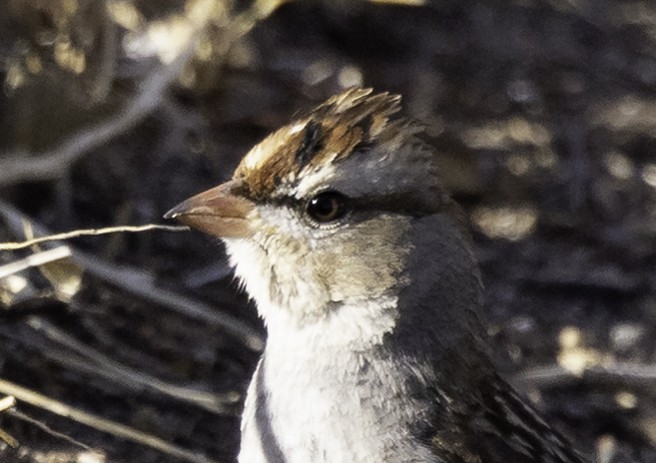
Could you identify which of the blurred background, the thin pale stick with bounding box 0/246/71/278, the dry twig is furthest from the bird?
the dry twig

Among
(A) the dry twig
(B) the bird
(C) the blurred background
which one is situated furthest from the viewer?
(A) the dry twig

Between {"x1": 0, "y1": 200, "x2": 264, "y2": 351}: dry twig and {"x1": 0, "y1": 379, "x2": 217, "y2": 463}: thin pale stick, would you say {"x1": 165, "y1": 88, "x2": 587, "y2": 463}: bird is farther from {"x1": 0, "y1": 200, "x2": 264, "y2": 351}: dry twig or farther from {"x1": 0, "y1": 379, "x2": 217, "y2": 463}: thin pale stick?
{"x1": 0, "y1": 200, "x2": 264, "y2": 351}: dry twig

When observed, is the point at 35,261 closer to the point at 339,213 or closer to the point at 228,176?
the point at 339,213

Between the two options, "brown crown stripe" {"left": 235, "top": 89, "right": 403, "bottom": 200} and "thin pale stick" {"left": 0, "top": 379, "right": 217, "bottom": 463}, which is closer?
"brown crown stripe" {"left": 235, "top": 89, "right": 403, "bottom": 200}

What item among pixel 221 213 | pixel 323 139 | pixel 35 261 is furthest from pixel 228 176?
pixel 323 139

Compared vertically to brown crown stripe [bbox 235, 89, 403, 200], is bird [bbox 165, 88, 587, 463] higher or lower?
lower

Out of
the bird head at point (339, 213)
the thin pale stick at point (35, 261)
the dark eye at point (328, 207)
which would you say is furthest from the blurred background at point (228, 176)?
the dark eye at point (328, 207)

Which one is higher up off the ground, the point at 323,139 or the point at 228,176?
the point at 228,176
